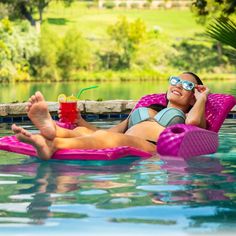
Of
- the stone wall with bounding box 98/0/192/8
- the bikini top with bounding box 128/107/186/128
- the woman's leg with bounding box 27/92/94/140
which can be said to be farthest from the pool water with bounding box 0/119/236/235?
the stone wall with bounding box 98/0/192/8

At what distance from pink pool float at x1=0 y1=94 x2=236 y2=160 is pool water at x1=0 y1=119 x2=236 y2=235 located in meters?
0.09

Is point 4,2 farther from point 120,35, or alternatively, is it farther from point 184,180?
point 184,180

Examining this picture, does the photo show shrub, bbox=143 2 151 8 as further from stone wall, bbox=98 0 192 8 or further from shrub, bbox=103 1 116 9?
shrub, bbox=103 1 116 9

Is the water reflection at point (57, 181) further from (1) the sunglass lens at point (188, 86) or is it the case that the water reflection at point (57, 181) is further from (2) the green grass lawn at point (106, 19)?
(2) the green grass lawn at point (106, 19)

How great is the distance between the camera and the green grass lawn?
6188cm

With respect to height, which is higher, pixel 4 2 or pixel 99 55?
pixel 4 2

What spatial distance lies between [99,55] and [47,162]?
40.6 m

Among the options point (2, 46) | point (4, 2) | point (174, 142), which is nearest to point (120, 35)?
point (4, 2)

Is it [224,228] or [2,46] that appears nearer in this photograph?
[224,228]

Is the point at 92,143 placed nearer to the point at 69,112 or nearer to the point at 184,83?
the point at 69,112

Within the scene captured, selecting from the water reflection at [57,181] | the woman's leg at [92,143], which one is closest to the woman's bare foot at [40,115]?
the woman's leg at [92,143]

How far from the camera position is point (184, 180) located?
570cm

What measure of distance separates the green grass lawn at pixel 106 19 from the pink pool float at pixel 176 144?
48435 millimetres

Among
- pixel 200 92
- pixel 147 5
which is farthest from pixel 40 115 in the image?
pixel 147 5
